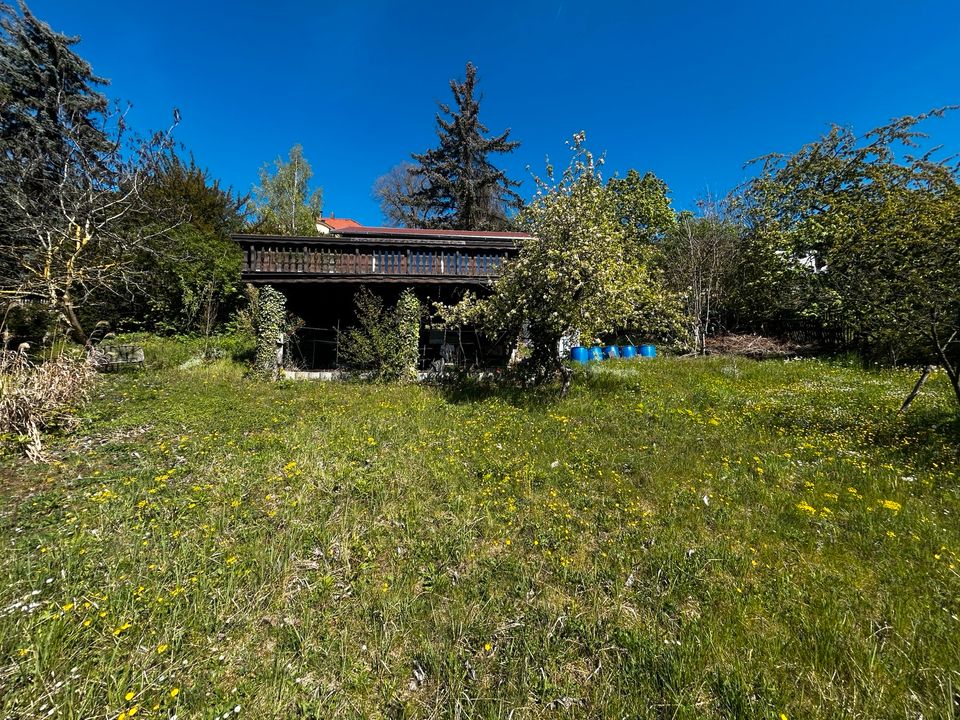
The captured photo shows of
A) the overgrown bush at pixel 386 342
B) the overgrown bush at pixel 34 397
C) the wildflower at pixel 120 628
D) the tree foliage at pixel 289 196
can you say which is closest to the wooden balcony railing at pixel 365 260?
the overgrown bush at pixel 386 342

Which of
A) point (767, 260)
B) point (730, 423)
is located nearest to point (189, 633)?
point (730, 423)

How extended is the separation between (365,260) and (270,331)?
4213mm

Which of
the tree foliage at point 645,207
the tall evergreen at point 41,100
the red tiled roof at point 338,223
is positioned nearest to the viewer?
the tall evergreen at point 41,100

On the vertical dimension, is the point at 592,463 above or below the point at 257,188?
below

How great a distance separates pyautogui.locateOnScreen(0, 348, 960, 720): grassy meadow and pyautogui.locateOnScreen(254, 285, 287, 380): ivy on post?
636 cm

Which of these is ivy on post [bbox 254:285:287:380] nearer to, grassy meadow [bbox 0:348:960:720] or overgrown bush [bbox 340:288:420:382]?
overgrown bush [bbox 340:288:420:382]

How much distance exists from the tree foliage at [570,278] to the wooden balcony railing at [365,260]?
13.5ft

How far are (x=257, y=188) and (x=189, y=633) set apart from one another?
114 feet

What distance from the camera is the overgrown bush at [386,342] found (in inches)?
484

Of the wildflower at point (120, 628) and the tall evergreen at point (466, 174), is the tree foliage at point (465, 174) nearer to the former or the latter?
the tall evergreen at point (466, 174)

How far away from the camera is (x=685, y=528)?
4.09 m

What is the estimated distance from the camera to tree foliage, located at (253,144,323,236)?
28.9m

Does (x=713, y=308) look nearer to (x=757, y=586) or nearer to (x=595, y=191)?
(x=595, y=191)

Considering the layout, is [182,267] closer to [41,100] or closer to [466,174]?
[41,100]
